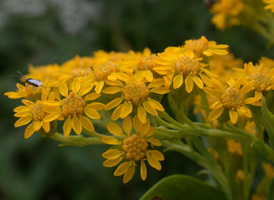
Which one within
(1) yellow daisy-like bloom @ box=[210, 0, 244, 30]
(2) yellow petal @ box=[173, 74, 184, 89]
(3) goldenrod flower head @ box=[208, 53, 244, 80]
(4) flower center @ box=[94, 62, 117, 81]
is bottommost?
(2) yellow petal @ box=[173, 74, 184, 89]

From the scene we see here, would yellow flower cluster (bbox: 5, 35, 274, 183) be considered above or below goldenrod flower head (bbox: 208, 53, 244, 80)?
below

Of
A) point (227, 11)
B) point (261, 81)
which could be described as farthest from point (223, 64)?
point (261, 81)

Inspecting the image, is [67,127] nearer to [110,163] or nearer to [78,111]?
[78,111]

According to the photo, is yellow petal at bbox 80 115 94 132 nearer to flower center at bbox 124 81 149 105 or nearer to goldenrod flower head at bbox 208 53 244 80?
flower center at bbox 124 81 149 105

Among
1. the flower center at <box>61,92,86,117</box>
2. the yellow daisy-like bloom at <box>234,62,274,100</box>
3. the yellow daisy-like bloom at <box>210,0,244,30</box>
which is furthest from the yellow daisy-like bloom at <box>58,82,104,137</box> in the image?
the yellow daisy-like bloom at <box>210,0,244,30</box>

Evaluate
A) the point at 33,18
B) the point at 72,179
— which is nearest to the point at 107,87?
the point at 72,179

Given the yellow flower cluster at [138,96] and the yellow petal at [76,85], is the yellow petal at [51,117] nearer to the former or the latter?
the yellow flower cluster at [138,96]
